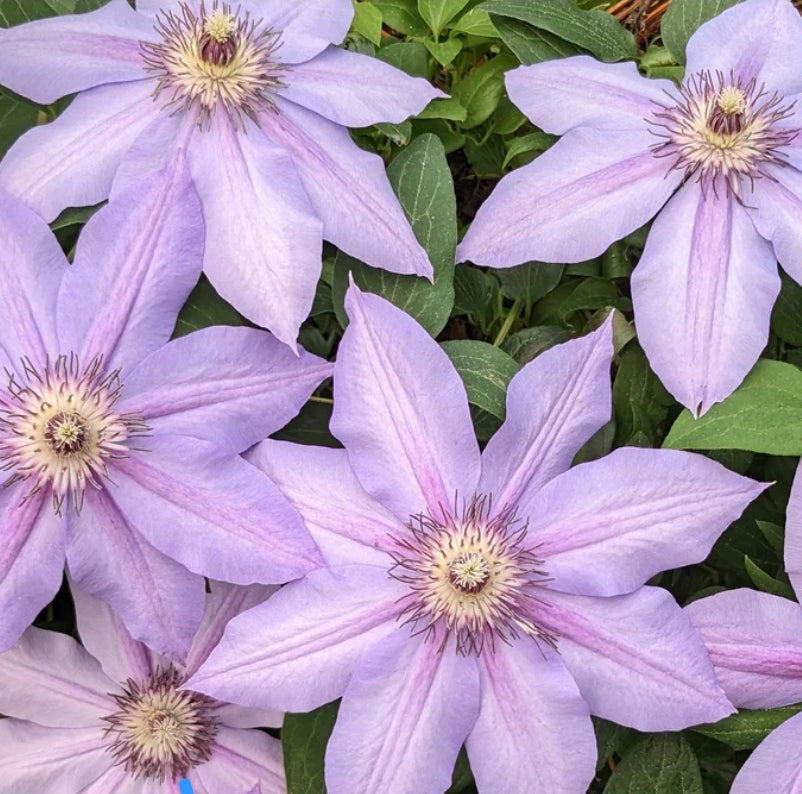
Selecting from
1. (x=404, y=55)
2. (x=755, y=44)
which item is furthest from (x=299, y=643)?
(x=755, y=44)

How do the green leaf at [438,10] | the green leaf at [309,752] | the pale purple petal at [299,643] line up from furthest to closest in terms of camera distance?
the green leaf at [438,10] < the green leaf at [309,752] < the pale purple petal at [299,643]

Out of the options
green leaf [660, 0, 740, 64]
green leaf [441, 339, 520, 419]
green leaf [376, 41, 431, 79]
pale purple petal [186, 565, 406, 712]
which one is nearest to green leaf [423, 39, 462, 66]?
green leaf [376, 41, 431, 79]

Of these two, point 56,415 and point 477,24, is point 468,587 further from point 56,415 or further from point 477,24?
point 477,24

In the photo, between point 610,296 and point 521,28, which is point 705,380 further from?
point 521,28

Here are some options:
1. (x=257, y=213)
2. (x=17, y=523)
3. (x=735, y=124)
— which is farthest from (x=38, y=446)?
(x=735, y=124)

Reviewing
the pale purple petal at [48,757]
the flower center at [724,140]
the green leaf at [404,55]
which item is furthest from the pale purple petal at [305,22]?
the pale purple petal at [48,757]

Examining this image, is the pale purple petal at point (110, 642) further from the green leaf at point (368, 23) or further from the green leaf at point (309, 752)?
the green leaf at point (368, 23)

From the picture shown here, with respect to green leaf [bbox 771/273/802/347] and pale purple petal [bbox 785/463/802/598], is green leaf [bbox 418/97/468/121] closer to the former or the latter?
green leaf [bbox 771/273/802/347]
